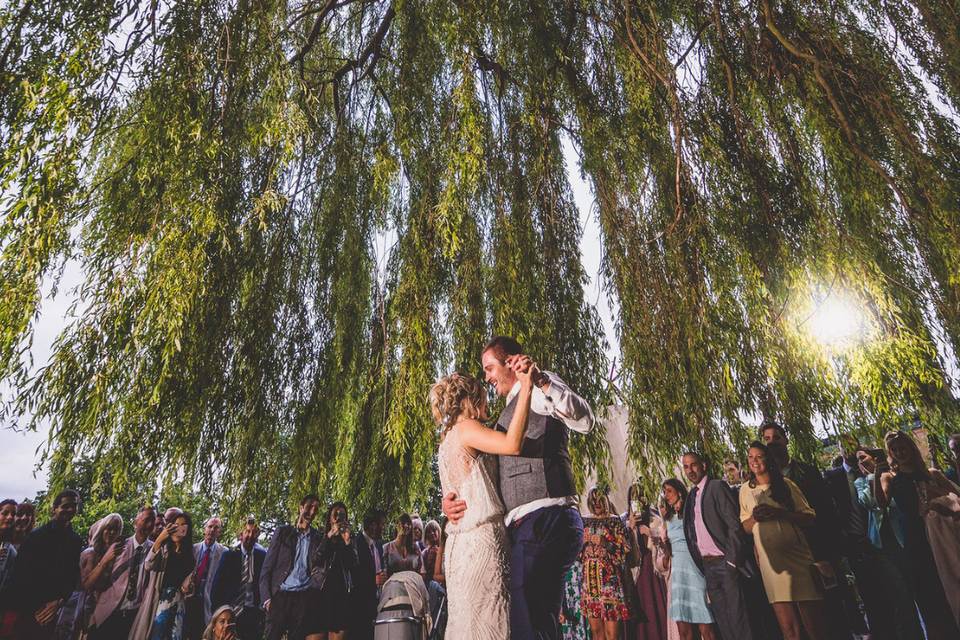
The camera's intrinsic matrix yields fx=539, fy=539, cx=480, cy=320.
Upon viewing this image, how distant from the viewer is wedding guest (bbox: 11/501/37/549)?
3.32 meters

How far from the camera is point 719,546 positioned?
3438 millimetres

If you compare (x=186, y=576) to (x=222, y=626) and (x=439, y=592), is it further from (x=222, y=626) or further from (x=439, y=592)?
(x=439, y=592)

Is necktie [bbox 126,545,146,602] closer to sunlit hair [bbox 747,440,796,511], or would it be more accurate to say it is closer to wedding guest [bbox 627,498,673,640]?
wedding guest [bbox 627,498,673,640]

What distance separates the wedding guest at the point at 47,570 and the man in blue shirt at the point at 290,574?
1.32 metres

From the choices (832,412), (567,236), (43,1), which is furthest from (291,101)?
(832,412)

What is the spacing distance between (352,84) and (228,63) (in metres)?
2.03

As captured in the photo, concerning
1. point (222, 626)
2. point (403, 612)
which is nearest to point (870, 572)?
point (403, 612)

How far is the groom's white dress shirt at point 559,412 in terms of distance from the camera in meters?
1.87

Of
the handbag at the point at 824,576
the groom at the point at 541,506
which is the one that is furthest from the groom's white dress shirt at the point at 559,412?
the handbag at the point at 824,576

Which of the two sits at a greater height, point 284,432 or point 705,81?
point 705,81

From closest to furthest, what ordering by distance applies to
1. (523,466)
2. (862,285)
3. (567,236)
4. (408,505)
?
1. (523,466)
2. (862,285)
3. (567,236)
4. (408,505)

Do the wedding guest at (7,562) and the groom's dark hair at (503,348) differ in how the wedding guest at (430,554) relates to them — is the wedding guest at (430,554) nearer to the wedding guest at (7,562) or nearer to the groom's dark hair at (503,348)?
the wedding guest at (7,562)

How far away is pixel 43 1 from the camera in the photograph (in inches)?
107

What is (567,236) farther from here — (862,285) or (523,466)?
(523,466)
